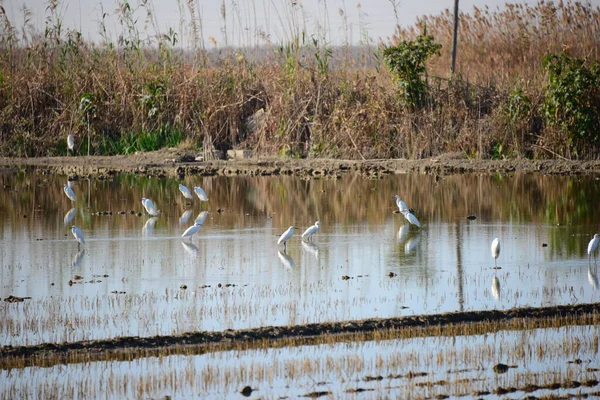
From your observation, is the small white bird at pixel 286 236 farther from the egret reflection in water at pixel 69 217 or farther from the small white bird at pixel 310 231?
the egret reflection in water at pixel 69 217

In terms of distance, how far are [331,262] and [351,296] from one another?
1986mm

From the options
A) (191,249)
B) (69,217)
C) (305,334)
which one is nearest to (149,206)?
(69,217)

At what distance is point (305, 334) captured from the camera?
8344 mm

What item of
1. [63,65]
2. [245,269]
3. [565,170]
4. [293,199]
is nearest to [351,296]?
[245,269]

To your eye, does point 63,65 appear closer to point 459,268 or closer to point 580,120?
point 580,120

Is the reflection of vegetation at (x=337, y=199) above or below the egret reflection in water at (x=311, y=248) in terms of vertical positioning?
above

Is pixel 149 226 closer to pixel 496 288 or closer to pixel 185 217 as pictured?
pixel 185 217

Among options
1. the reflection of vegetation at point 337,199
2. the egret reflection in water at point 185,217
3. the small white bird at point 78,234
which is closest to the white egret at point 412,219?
the reflection of vegetation at point 337,199

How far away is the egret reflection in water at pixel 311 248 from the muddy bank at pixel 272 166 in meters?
8.12

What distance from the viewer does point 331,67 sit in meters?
26.3

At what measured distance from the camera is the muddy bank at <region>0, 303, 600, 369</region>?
7789 mm

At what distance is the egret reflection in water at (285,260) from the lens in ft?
38.4

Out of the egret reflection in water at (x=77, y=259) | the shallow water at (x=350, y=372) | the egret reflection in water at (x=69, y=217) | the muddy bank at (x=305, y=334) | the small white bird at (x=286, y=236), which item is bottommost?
the shallow water at (x=350, y=372)

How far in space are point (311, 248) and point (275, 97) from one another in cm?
1229
